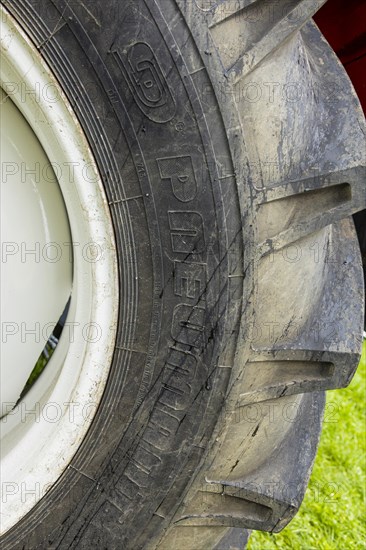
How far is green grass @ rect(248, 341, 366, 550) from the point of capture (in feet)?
6.39

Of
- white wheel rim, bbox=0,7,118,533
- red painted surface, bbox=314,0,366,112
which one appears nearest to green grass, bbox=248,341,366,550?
white wheel rim, bbox=0,7,118,533

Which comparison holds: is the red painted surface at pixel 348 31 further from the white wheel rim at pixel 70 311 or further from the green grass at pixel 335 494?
the green grass at pixel 335 494

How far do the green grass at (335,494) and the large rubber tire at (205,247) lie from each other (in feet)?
2.08

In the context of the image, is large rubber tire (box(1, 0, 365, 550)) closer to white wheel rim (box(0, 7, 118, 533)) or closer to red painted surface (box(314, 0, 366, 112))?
white wheel rim (box(0, 7, 118, 533))

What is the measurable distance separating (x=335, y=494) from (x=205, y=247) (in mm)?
1279

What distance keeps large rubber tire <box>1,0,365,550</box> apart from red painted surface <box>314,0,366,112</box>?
0.20 meters

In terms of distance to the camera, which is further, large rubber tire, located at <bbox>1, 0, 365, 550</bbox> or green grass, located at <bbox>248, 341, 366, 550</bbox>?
green grass, located at <bbox>248, 341, 366, 550</bbox>

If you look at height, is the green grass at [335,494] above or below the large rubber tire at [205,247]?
below

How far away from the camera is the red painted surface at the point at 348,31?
1.45 m

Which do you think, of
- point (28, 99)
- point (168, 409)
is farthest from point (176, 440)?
point (28, 99)

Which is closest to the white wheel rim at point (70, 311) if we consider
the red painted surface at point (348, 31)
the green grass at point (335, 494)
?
the red painted surface at point (348, 31)

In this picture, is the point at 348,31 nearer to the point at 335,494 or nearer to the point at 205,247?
the point at 205,247

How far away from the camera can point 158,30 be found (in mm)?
1093

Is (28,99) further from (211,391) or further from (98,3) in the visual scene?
(211,391)
